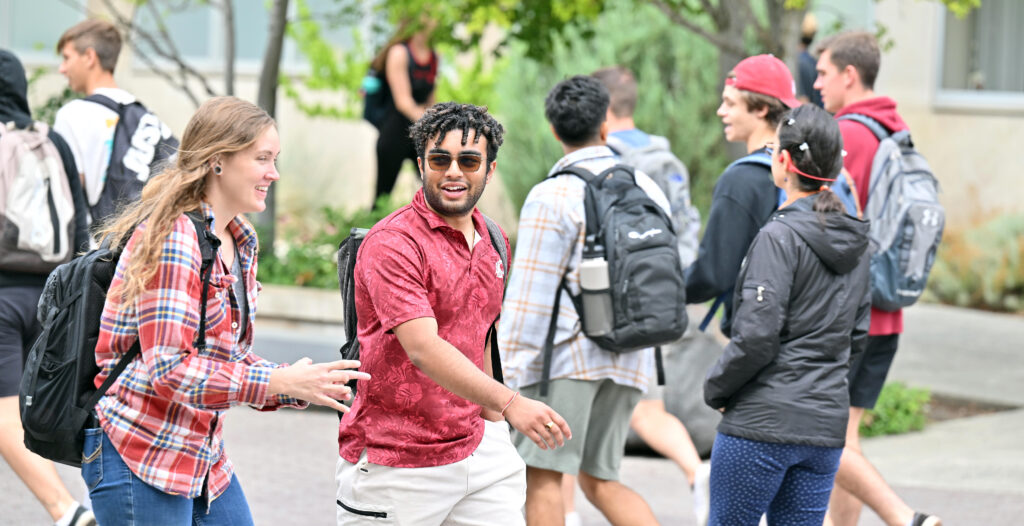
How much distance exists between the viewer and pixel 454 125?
11.5ft

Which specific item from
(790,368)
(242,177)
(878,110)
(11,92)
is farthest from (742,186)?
(11,92)

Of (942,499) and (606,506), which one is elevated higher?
(606,506)

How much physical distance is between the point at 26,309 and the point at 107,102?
1.04 meters

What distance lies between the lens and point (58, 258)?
16.8 ft

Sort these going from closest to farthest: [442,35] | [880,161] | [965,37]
Answer: 1. [880,161]
2. [442,35]
3. [965,37]

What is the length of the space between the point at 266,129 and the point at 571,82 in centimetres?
176

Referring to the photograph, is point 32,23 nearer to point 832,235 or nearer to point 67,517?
point 67,517

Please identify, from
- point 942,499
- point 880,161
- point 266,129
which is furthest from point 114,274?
point 942,499

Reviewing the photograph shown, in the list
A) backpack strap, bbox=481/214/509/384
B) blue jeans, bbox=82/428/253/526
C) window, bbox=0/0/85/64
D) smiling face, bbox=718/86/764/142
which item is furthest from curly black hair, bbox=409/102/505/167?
window, bbox=0/0/85/64

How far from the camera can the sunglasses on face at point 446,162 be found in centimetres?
349

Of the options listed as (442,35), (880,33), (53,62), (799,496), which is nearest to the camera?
(799,496)

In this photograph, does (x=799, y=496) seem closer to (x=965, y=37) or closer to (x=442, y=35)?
(x=442, y=35)

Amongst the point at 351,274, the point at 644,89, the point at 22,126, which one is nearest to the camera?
the point at 351,274

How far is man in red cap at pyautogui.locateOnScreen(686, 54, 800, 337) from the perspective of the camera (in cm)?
477
